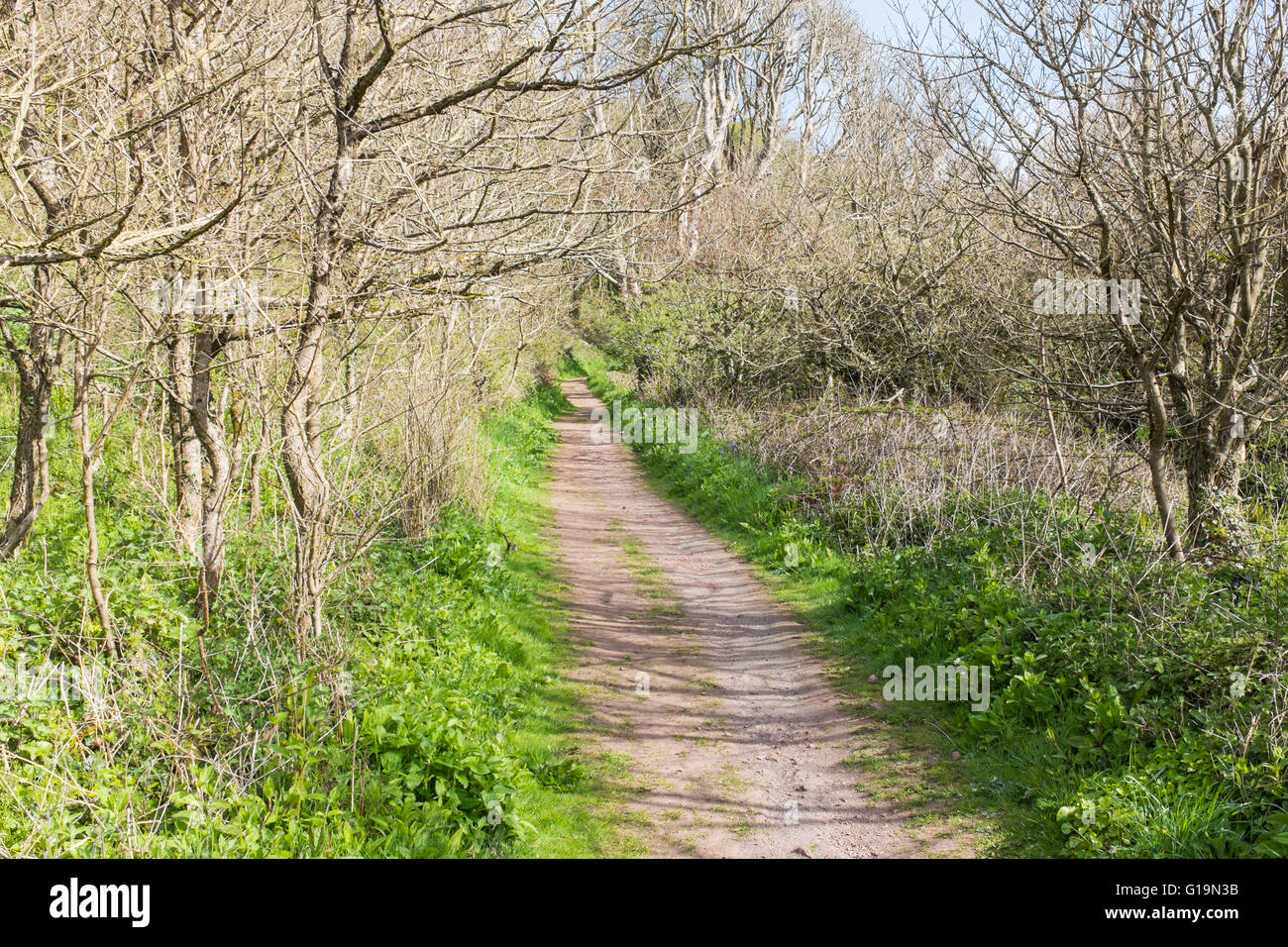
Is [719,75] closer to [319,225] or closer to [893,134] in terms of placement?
[893,134]

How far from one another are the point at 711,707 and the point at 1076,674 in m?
Answer: 2.33

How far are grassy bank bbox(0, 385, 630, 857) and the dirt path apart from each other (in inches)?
16.0

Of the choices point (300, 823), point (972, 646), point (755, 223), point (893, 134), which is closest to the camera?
point (300, 823)

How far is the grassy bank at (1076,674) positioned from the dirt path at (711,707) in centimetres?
36

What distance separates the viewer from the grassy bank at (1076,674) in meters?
4.25

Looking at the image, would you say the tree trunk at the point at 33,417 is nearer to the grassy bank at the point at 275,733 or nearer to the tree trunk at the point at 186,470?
the grassy bank at the point at 275,733

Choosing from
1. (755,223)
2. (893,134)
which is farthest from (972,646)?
(755,223)

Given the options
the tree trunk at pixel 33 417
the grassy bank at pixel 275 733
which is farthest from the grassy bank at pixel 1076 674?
the tree trunk at pixel 33 417

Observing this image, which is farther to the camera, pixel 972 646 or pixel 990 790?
pixel 972 646

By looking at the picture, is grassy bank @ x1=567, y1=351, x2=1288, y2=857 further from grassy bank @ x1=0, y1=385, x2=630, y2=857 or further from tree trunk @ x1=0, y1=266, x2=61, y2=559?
tree trunk @ x1=0, y1=266, x2=61, y2=559

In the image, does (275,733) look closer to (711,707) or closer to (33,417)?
(711,707)

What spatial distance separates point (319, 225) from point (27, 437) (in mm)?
2939

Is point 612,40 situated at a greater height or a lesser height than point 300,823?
greater

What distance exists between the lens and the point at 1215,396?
6652 millimetres
